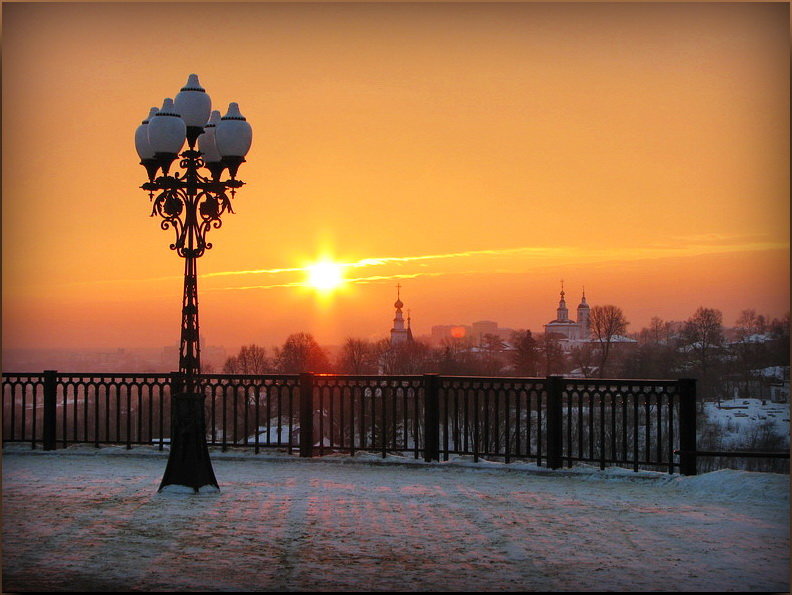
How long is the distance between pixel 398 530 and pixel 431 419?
429 cm

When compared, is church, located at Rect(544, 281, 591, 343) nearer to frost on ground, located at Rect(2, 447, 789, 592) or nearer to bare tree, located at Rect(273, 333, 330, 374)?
bare tree, located at Rect(273, 333, 330, 374)

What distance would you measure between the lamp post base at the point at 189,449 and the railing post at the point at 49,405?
4.35 m

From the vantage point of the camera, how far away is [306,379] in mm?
11953

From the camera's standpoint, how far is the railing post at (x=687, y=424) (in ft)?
34.0

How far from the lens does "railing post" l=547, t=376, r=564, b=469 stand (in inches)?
428

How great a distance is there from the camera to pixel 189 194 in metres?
9.29

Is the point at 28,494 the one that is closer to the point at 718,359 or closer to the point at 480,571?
the point at 480,571

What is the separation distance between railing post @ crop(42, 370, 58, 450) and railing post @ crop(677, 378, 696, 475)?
8.37 meters

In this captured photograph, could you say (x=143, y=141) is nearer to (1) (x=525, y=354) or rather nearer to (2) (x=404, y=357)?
(2) (x=404, y=357)

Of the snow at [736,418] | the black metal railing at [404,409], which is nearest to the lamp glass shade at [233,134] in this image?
the black metal railing at [404,409]

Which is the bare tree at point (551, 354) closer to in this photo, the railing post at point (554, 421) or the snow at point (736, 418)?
the snow at point (736, 418)

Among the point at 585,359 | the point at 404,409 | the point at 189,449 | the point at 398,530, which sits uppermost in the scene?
the point at 404,409

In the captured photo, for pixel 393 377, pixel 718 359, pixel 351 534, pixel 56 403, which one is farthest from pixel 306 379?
pixel 718 359

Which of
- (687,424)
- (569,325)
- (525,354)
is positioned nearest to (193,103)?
(687,424)
